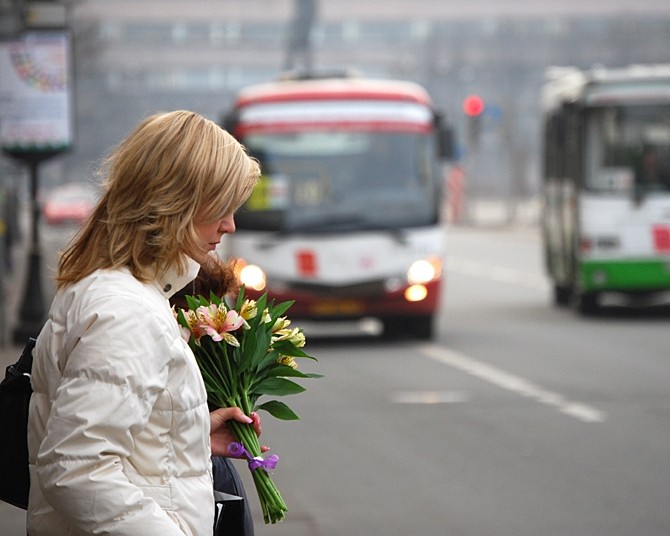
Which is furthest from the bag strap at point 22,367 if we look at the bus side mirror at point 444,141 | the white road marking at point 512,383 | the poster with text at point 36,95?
the bus side mirror at point 444,141

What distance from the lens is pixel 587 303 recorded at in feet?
66.0

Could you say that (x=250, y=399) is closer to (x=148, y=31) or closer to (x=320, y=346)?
(x=320, y=346)

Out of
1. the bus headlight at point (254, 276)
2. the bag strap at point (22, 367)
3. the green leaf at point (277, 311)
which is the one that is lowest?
the bus headlight at point (254, 276)

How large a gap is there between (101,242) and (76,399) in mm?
333

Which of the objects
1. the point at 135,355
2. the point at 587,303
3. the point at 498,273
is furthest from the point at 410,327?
the point at 135,355

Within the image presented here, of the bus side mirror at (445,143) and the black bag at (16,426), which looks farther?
the bus side mirror at (445,143)

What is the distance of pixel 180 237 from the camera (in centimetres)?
271

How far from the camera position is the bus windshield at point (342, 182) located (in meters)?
16.8

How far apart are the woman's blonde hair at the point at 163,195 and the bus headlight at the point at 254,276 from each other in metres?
13.5

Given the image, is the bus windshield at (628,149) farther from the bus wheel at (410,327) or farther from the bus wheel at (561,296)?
the bus wheel at (410,327)

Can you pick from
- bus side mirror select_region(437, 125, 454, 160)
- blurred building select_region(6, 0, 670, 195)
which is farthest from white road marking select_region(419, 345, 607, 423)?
blurred building select_region(6, 0, 670, 195)

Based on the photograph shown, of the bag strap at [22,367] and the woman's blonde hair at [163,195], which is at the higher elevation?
the woman's blonde hair at [163,195]

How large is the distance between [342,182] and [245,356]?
1383cm

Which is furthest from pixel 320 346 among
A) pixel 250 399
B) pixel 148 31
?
pixel 148 31
